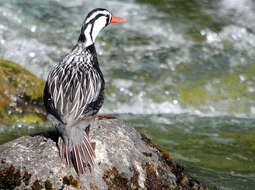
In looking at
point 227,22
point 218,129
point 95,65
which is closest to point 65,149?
point 95,65

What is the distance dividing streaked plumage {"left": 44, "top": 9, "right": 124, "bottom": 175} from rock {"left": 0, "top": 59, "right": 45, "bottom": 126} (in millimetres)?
4322

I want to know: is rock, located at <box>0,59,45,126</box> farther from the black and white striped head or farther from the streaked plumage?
the streaked plumage

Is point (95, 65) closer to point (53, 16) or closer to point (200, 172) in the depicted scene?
point (200, 172)

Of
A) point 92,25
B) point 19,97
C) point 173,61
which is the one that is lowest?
point 19,97

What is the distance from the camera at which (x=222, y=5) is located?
1920 cm

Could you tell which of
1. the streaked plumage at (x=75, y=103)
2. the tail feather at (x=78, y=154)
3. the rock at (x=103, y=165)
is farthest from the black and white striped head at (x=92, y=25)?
the tail feather at (x=78, y=154)

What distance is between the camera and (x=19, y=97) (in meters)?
11.5

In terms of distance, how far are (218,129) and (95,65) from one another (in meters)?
5.64

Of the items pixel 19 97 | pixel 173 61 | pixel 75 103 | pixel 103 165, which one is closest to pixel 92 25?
pixel 75 103

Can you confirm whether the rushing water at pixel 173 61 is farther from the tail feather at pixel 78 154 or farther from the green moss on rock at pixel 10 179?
the green moss on rock at pixel 10 179

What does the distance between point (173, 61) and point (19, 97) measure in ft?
18.1

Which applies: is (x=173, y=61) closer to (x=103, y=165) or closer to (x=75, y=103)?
(x=75, y=103)

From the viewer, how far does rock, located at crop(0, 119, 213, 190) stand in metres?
5.91

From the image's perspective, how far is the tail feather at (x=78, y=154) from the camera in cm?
605
